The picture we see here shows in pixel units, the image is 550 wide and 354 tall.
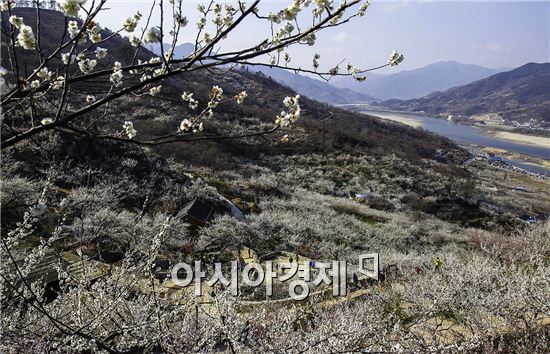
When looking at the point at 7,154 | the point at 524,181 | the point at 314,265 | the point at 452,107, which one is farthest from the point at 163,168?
the point at 452,107

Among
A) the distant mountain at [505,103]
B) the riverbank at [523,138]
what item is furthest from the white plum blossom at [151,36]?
the distant mountain at [505,103]

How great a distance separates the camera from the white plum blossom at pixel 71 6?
6.13 feet

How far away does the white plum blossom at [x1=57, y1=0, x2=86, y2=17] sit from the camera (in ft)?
6.13

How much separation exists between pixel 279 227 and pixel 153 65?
1187cm

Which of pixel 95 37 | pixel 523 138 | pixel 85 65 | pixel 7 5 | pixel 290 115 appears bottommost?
pixel 523 138

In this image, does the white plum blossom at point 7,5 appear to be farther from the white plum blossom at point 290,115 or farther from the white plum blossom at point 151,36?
the white plum blossom at point 290,115

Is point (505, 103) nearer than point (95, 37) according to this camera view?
No

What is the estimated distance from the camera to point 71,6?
188cm

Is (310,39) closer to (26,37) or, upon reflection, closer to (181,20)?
(181,20)

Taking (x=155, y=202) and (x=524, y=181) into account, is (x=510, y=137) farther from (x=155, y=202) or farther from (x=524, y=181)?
(x=155, y=202)

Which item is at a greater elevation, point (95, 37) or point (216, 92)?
point (95, 37)

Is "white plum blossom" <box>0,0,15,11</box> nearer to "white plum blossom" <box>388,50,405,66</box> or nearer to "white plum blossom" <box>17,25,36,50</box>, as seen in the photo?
"white plum blossom" <box>17,25,36,50</box>

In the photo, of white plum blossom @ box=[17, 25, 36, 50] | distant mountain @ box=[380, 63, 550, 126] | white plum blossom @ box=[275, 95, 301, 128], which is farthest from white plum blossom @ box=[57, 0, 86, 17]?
distant mountain @ box=[380, 63, 550, 126]

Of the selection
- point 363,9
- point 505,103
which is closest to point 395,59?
point 363,9
